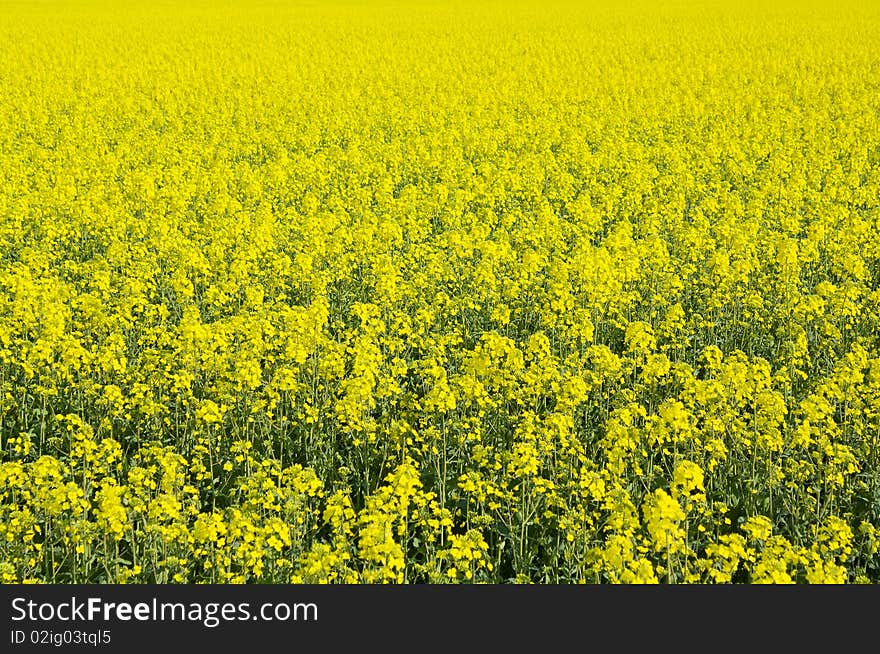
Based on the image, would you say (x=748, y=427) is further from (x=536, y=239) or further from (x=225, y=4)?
(x=225, y=4)

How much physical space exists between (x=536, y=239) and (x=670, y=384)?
4.12 m

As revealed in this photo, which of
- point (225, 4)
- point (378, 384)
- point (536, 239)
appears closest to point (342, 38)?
point (225, 4)

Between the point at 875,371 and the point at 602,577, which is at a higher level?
the point at 875,371

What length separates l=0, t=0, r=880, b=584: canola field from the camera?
6172mm

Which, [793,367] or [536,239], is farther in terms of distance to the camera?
[536,239]

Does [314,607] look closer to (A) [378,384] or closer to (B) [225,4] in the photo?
(A) [378,384]

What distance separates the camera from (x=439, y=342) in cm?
905

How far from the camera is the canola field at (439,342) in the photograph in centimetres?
617

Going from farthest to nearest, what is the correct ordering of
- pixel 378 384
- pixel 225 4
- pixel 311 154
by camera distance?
pixel 225 4
pixel 311 154
pixel 378 384

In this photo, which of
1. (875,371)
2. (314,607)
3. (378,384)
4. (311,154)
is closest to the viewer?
(314,607)

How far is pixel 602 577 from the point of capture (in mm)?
6090

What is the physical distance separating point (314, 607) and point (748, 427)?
4.71 meters

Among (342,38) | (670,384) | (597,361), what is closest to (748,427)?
(670,384)

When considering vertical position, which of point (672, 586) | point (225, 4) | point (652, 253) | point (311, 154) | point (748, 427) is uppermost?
point (225, 4)
